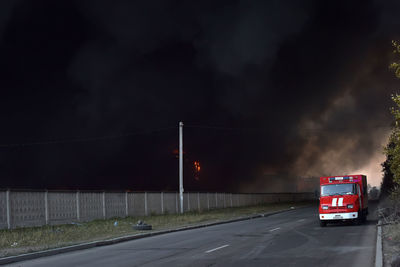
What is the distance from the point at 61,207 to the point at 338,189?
1554cm

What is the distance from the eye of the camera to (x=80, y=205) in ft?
100

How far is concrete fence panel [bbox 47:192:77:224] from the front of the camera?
27.7m

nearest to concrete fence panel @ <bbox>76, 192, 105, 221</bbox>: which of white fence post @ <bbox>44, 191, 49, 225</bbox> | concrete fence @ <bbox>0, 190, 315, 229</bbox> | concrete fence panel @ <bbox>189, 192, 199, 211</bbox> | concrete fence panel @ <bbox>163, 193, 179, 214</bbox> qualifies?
concrete fence @ <bbox>0, 190, 315, 229</bbox>

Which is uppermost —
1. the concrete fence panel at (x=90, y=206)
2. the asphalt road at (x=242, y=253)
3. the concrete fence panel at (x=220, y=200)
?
the concrete fence panel at (x=90, y=206)

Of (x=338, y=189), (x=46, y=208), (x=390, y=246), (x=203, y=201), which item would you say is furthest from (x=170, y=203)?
(x=390, y=246)

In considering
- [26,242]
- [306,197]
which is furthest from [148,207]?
[306,197]

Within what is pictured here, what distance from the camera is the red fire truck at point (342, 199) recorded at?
23672mm

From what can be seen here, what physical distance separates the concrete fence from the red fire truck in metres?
14.6

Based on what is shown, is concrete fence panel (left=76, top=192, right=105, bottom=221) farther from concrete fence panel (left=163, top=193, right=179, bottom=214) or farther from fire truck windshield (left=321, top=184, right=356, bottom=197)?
fire truck windshield (left=321, top=184, right=356, bottom=197)

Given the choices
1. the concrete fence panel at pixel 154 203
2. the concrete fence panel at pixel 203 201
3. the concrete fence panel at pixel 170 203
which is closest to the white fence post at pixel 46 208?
the concrete fence panel at pixel 154 203

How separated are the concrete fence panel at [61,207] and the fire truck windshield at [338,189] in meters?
14.7

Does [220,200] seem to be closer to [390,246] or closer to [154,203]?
[154,203]

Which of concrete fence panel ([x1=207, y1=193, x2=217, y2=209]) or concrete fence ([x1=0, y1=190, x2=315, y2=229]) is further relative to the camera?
concrete fence panel ([x1=207, y1=193, x2=217, y2=209])

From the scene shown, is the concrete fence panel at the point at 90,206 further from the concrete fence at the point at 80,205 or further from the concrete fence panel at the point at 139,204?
the concrete fence panel at the point at 139,204
